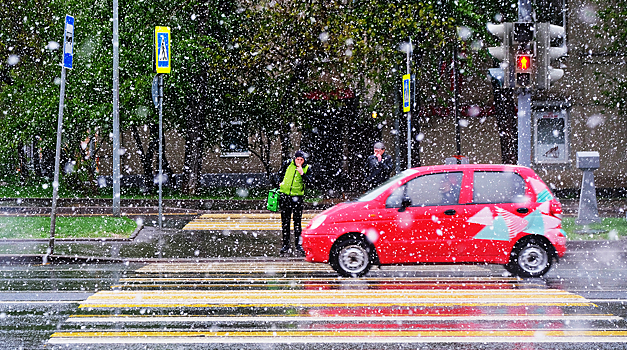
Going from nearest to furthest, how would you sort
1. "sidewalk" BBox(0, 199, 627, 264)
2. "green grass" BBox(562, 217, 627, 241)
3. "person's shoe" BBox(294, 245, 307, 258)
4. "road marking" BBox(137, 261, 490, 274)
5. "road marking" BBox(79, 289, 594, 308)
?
"road marking" BBox(79, 289, 594, 308), "road marking" BBox(137, 261, 490, 274), "sidewalk" BBox(0, 199, 627, 264), "person's shoe" BBox(294, 245, 307, 258), "green grass" BBox(562, 217, 627, 241)

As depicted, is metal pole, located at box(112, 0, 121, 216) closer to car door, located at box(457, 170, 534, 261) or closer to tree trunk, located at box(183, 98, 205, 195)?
tree trunk, located at box(183, 98, 205, 195)

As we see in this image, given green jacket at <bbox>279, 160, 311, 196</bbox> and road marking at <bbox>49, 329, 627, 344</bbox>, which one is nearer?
road marking at <bbox>49, 329, 627, 344</bbox>

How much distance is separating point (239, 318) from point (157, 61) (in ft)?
32.5

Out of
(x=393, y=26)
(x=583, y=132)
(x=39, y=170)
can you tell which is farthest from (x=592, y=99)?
(x=39, y=170)

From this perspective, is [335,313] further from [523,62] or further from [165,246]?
[165,246]

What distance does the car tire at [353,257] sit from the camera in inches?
391

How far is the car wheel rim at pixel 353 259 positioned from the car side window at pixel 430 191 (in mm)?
788

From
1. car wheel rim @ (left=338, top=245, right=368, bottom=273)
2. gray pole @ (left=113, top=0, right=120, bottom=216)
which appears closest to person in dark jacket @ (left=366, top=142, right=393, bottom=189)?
car wheel rim @ (left=338, top=245, right=368, bottom=273)

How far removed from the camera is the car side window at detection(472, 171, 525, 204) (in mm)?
10039

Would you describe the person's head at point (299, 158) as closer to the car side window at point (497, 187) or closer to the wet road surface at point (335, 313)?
the wet road surface at point (335, 313)

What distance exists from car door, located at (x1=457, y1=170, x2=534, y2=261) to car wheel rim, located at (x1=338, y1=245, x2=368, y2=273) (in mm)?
1374

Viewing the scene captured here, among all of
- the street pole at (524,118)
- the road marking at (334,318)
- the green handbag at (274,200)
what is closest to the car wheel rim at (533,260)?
the street pole at (524,118)

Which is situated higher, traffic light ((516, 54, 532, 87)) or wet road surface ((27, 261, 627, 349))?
traffic light ((516, 54, 532, 87))

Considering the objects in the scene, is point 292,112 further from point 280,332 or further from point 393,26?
point 280,332
